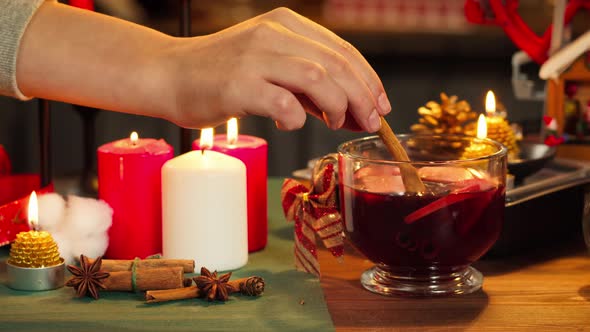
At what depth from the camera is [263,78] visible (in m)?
0.77

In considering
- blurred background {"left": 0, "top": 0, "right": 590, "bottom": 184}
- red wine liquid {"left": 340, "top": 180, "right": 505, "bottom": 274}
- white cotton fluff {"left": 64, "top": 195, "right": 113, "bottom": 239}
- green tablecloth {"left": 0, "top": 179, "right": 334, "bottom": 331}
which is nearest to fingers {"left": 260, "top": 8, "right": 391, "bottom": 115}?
red wine liquid {"left": 340, "top": 180, "right": 505, "bottom": 274}

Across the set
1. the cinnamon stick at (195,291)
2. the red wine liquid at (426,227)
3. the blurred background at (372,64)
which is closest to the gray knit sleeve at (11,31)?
the cinnamon stick at (195,291)

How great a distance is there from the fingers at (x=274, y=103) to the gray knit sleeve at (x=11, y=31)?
0.77ft

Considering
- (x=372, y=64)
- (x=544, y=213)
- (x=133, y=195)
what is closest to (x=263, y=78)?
(x=133, y=195)

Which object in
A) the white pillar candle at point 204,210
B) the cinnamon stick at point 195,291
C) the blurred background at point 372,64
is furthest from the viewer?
the blurred background at point 372,64

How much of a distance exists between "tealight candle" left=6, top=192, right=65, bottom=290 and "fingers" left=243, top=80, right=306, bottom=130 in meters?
0.29

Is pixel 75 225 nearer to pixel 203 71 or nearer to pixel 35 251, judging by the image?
pixel 35 251

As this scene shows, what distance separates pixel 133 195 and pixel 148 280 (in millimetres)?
161

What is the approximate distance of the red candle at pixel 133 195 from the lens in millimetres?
1015

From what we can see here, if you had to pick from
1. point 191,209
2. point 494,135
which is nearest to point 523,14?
point 494,135

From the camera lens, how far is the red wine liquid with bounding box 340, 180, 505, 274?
86 centimetres

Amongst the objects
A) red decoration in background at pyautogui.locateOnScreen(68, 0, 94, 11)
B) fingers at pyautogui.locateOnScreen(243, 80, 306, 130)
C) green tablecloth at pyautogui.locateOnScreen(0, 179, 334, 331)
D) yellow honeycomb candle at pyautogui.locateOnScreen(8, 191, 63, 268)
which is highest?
red decoration in background at pyautogui.locateOnScreen(68, 0, 94, 11)

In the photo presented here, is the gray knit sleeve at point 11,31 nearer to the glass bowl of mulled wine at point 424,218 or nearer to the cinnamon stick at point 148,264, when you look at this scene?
the cinnamon stick at point 148,264

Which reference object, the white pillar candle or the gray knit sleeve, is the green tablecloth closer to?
the white pillar candle
